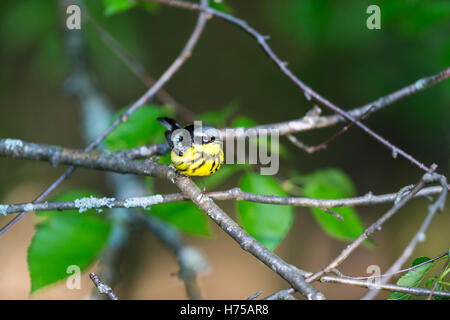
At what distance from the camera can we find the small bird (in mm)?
651

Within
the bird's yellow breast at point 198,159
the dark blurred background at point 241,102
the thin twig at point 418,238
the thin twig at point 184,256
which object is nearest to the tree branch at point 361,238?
the thin twig at point 418,238

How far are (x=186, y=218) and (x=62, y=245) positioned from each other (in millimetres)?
255

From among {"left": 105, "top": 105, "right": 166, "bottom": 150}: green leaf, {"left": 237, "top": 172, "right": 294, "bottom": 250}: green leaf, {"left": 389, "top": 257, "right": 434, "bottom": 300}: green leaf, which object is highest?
{"left": 105, "top": 105, "right": 166, "bottom": 150}: green leaf

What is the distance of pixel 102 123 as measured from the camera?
138 cm

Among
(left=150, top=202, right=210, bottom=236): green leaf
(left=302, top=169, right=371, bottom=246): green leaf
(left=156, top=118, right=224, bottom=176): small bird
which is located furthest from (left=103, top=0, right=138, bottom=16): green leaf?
(left=302, top=169, right=371, bottom=246): green leaf

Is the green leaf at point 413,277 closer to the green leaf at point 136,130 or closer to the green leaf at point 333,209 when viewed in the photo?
the green leaf at point 333,209

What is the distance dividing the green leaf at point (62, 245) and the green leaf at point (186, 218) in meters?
0.14

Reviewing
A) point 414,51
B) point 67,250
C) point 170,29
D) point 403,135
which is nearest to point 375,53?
point 414,51

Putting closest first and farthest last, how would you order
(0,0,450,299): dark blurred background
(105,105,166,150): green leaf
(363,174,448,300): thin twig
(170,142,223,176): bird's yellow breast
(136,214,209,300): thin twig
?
(363,174,448,300): thin twig, (170,142,223,176): bird's yellow breast, (105,105,166,150): green leaf, (136,214,209,300): thin twig, (0,0,450,299): dark blurred background

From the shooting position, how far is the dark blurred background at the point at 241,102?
1492 mm

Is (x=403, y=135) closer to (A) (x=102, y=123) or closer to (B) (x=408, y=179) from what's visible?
(B) (x=408, y=179)

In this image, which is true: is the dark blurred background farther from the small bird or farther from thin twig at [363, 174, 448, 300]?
thin twig at [363, 174, 448, 300]

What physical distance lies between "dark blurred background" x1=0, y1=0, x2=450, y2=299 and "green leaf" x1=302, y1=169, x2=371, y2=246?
61cm

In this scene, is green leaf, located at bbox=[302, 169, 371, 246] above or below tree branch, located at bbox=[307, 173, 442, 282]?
above
